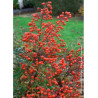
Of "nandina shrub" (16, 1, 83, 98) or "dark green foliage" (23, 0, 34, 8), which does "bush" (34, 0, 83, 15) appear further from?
"nandina shrub" (16, 1, 83, 98)

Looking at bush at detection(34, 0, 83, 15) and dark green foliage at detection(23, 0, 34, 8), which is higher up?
dark green foliage at detection(23, 0, 34, 8)

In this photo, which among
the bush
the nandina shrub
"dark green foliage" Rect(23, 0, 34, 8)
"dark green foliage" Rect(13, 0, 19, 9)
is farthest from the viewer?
the bush

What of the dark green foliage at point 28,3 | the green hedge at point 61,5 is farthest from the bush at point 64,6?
the dark green foliage at point 28,3

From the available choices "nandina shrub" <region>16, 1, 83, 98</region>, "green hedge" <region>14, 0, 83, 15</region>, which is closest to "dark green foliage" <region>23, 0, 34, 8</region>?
"green hedge" <region>14, 0, 83, 15</region>

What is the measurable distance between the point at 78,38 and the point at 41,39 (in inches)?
39.9

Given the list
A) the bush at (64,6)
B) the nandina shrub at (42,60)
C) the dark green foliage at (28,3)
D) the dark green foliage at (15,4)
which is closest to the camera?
the nandina shrub at (42,60)

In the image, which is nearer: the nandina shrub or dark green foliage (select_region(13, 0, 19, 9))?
the nandina shrub

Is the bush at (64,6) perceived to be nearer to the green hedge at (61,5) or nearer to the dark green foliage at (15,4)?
the green hedge at (61,5)

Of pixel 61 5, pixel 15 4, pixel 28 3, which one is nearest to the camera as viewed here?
pixel 15 4

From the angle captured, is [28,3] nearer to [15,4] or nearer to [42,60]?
[15,4]

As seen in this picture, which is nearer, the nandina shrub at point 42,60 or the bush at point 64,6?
the nandina shrub at point 42,60

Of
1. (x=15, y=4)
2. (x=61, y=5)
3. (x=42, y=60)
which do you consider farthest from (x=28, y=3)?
(x=42, y=60)
